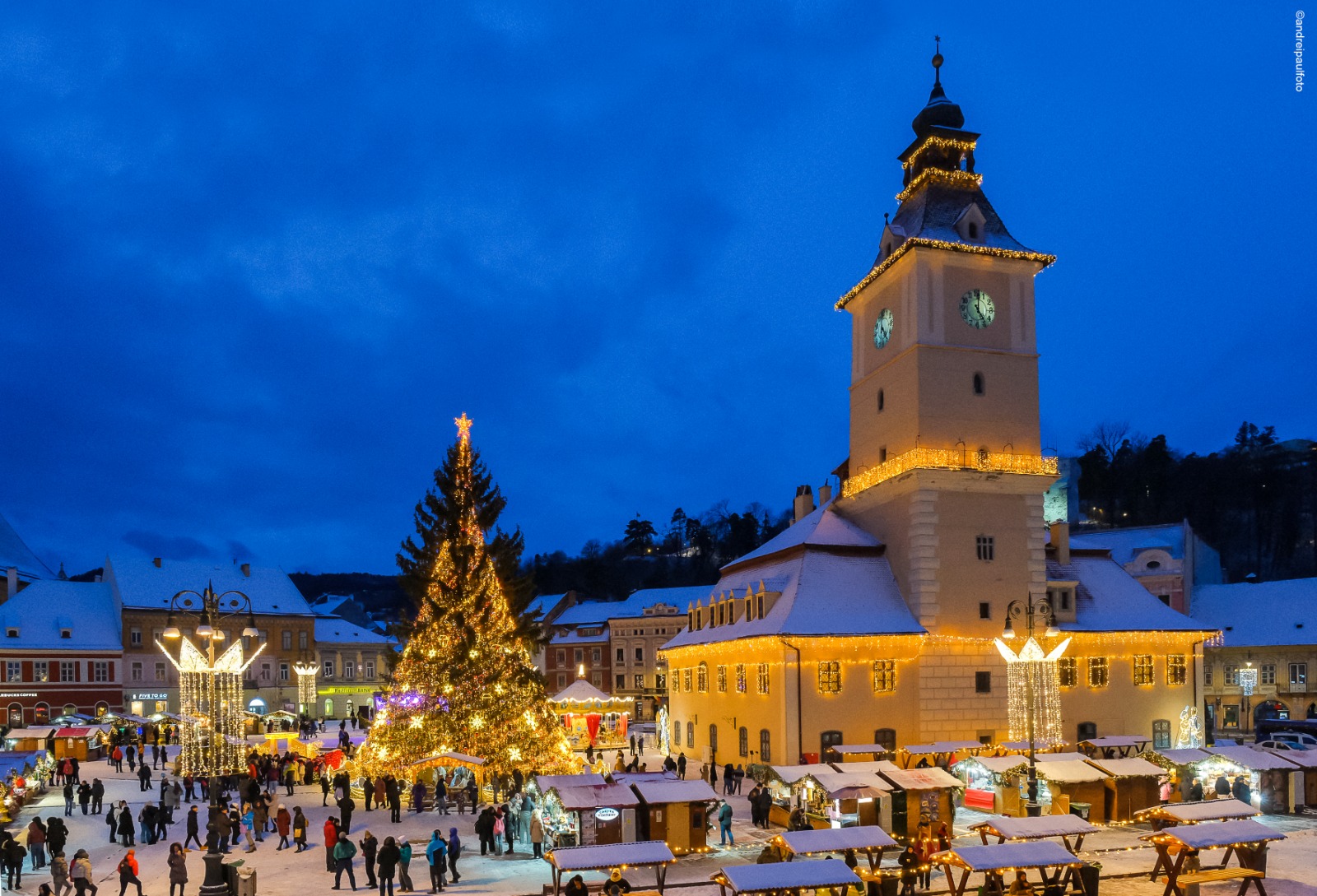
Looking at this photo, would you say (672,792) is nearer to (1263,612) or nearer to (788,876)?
(788,876)

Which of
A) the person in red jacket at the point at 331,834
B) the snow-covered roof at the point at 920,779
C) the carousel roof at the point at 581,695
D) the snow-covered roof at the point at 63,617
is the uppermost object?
the snow-covered roof at the point at 63,617

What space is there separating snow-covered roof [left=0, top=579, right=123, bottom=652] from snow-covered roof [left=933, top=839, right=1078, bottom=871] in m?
61.7

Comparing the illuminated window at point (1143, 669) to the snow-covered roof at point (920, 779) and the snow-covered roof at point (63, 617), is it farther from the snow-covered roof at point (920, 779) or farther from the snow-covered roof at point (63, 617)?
the snow-covered roof at point (63, 617)

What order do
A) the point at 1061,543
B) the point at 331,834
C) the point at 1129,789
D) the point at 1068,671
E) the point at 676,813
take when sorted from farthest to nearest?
the point at 1061,543
the point at 1068,671
the point at 1129,789
the point at 676,813
the point at 331,834

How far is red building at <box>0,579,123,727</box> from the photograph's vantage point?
63312 millimetres

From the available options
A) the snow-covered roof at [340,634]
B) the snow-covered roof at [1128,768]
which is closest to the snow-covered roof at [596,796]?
the snow-covered roof at [1128,768]

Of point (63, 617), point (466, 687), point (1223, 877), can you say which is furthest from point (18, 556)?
point (1223, 877)

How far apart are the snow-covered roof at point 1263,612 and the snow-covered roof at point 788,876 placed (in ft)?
160

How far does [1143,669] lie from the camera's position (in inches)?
1674

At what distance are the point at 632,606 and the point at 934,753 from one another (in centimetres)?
5520

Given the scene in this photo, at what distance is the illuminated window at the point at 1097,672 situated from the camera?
4169 cm

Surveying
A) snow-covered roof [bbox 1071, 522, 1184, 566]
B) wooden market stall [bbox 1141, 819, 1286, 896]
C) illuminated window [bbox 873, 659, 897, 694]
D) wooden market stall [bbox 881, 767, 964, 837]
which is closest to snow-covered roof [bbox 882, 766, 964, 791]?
wooden market stall [bbox 881, 767, 964, 837]

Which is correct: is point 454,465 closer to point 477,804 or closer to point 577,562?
point 477,804

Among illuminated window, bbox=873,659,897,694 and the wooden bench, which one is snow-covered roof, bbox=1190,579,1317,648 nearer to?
illuminated window, bbox=873,659,897,694
